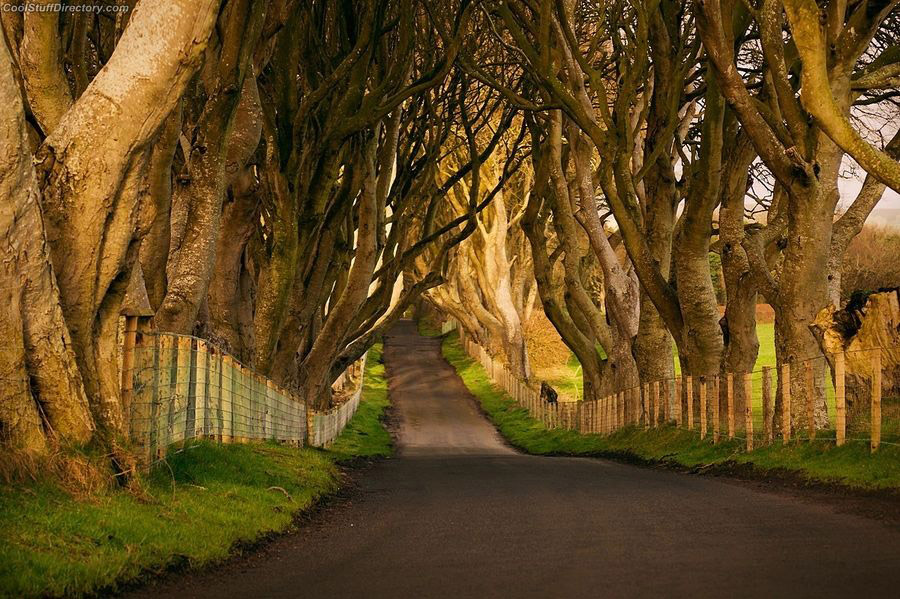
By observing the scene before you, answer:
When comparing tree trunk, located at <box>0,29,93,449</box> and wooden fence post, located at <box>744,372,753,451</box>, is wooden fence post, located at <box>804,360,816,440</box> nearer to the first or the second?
wooden fence post, located at <box>744,372,753,451</box>

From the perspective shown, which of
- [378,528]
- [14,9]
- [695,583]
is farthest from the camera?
[14,9]

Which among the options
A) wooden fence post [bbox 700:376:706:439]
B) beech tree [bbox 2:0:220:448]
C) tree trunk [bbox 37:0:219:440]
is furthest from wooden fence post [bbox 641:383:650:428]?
tree trunk [bbox 37:0:219:440]

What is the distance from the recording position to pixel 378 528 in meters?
11.2

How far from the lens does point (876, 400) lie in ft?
46.7

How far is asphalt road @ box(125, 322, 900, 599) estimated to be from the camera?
734 centimetres

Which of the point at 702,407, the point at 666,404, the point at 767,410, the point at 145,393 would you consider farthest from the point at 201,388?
the point at 666,404

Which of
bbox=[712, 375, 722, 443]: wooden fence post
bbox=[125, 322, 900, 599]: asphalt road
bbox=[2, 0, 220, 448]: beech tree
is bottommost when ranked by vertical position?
bbox=[125, 322, 900, 599]: asphalt road

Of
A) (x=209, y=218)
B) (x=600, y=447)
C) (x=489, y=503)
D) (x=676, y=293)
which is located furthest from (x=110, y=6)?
(x=600, y=447)

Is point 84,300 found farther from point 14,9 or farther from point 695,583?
point 695,583

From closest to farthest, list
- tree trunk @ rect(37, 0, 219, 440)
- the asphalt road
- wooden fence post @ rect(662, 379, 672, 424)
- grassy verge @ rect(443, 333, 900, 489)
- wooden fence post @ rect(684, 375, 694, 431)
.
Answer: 1. the asphalt road
2. tree trunk @ rect(37, 0, 219, 440)
3. grassy verge @ rect(443, 333, 900, 489)
4. wooden fence post @ rect(684, 375, 694, 431)
5. wooden fence post @ rect(662, 379, 672, 424)

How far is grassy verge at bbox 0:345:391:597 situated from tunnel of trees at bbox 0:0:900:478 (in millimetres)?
666

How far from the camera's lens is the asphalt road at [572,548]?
7336 mm

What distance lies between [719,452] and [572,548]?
485 inches

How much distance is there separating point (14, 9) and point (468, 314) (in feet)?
176
